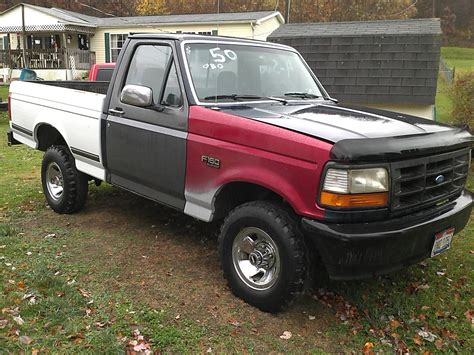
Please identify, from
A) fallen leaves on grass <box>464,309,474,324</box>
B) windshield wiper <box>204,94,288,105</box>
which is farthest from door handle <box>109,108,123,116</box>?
fallen leaves on grass <box>464,309,474,324</box>

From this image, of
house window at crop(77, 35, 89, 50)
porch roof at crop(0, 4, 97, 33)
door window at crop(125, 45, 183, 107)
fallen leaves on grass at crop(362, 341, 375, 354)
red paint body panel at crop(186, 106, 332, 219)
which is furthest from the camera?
house window at crop(77, 35, 89, 50)

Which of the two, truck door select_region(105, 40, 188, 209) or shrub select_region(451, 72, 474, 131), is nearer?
truck door select_region(105, 40, 188, 209)

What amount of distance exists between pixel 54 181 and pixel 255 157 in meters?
3.45

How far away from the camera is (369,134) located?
3.14 meters

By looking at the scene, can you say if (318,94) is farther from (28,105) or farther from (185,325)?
(28,105)

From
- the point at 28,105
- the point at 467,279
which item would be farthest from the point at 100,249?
the point at 467,279

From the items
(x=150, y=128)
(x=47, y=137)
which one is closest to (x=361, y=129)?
(x=150, y=128)

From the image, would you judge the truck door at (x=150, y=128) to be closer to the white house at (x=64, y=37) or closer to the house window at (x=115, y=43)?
the white house at (x=64, y=37)

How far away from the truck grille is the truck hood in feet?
0.25

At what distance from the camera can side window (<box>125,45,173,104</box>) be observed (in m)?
4.30

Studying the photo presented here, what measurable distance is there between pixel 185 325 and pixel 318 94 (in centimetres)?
266

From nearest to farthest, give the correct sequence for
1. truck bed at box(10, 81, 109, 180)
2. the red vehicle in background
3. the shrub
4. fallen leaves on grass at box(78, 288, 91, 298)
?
fallen leaves on grass at box(78, 288, 91, 298) → truck bed at box(10, 81, 109, 180) → the shrub → the red vehicle in background

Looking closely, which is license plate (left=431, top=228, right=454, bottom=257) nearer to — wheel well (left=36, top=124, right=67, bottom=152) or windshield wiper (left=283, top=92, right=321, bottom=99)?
windshield wiper (left=283, top=92, right=321, bottom=99)

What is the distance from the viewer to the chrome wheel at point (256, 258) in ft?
11.3
